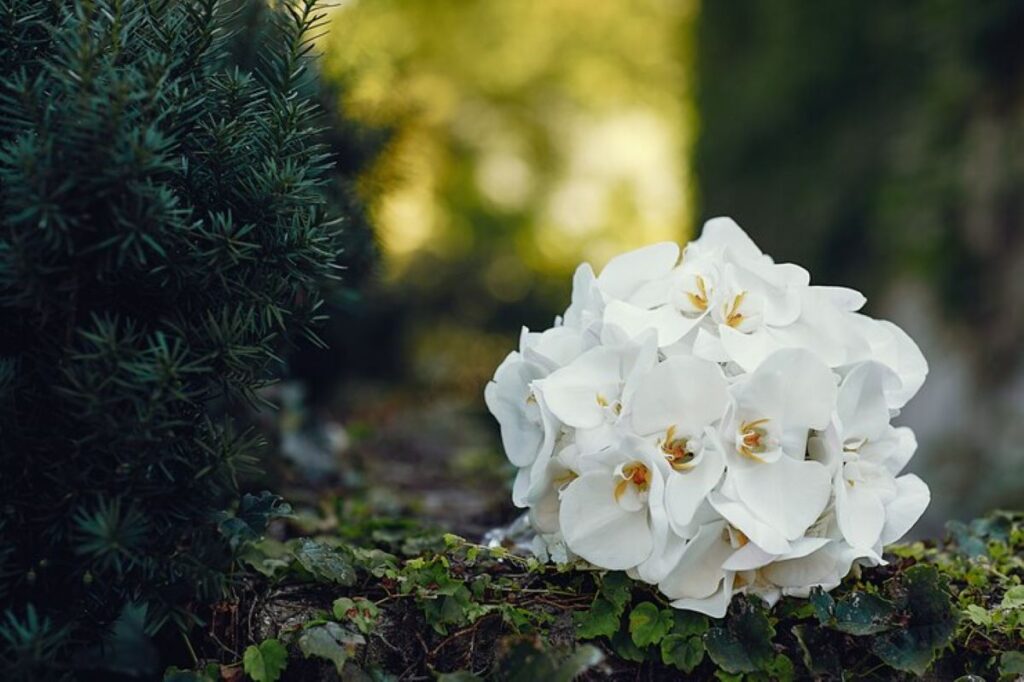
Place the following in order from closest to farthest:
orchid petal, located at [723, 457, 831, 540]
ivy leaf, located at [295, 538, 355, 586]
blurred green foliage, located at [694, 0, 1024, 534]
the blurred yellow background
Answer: orchid petal, located at [723, 457, 831, 540] < ivy leaf, located at [295, 538, 355, 586] < blurred green foliage, located at [694, 0, 1024, 534] < the blurred yellow background

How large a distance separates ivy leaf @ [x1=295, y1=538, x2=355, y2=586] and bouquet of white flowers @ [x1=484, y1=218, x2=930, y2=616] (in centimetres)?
34

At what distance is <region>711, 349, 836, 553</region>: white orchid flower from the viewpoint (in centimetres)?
173

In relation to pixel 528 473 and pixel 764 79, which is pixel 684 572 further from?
pixel 764 79

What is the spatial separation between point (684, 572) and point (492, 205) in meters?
15.3

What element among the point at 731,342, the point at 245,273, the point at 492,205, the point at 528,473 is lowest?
the point at 492,205

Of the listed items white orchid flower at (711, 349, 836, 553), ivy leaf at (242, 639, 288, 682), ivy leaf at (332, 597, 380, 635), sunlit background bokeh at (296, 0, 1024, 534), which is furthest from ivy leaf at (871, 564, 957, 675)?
sunlit background bokeh at (296, 0, 1024, 534)

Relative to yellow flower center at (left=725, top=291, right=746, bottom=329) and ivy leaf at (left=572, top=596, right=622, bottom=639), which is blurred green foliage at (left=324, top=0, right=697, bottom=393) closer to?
yellow flower center at (left=725, top=291, right=746, bottom=329)

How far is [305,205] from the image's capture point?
1933mm

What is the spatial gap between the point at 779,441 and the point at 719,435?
0.31ft

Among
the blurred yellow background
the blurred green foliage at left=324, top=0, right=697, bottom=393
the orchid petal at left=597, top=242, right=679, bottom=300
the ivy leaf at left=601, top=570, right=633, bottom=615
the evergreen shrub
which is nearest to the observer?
the evergreen shrub

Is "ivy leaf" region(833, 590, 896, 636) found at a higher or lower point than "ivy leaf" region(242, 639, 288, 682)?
higher

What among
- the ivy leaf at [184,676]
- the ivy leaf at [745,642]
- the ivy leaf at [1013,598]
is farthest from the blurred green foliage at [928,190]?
the ivy leaf at [184,676]

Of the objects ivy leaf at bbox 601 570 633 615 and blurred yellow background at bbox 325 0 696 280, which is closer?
ivy leaf at bbox 601 570 633 615

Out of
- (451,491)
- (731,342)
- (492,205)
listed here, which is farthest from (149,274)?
(492,205)
